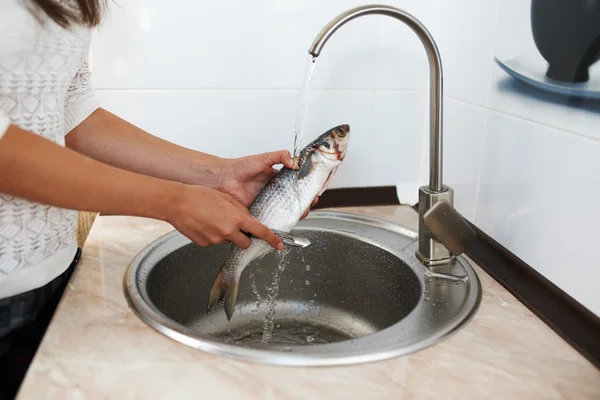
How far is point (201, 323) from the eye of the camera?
1.26 meters

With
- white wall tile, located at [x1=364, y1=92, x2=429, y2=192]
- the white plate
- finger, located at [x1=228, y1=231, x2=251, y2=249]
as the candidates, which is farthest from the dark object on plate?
finger, located at [x1=228, y1=231, x2=251, y2=249]

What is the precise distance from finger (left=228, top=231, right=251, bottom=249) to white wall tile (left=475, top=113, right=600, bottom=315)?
530mm

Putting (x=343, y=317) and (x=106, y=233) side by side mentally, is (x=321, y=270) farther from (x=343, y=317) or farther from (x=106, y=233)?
(x=106, y=233)

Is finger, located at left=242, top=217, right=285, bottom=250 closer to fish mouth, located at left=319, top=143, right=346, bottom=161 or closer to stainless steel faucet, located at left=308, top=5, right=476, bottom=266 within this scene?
fish mouth, located at left=319, top=143, right=346, bottom=161

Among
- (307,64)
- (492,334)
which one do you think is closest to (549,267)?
(492,334)

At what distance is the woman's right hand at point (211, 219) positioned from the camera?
34.5 inches

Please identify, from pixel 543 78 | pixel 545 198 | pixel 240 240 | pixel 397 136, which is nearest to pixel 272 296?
pixel 240 240

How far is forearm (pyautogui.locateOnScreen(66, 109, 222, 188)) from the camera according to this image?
110 centimetres

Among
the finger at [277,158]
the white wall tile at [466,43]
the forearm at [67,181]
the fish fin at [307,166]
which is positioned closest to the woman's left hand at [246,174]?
the finger at [277,158]

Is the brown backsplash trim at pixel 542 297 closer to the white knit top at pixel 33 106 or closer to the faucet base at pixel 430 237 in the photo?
the faucet base at pixel 430 237

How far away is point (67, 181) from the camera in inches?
28.9

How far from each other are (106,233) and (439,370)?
817 millimetres

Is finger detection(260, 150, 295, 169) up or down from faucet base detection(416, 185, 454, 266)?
up

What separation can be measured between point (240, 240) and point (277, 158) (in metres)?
0.24
